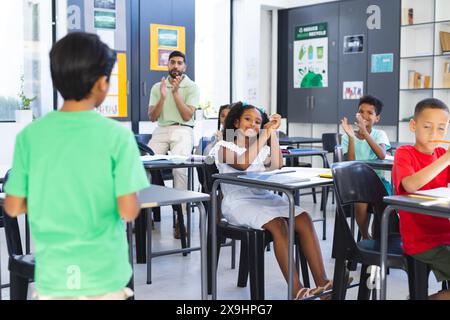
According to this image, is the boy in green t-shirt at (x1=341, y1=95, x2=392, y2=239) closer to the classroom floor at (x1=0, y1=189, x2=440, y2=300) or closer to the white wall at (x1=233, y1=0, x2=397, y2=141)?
the classroom floor at (x1=0, y1=189, x2=440, y2=300)

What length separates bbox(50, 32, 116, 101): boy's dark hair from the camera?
1426mm

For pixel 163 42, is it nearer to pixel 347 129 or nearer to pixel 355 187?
pixel 347 129

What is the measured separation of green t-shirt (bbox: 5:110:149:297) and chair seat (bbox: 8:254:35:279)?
780 mm

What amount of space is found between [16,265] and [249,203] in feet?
3.83

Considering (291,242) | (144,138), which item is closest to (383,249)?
(291,242)

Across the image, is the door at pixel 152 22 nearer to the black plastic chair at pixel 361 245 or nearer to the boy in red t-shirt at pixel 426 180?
the black plastic chair at pixel 361 245

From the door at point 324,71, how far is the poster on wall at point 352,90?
17cm

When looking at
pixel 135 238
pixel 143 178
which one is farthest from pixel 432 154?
pixel 135 238

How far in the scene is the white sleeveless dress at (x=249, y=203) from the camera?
2.84 metres

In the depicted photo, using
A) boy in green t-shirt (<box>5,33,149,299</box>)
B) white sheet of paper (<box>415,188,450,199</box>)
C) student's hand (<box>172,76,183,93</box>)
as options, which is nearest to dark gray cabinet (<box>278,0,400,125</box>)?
student's hand (<box>172,76,183,93</box>)

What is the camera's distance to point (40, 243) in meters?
1.50

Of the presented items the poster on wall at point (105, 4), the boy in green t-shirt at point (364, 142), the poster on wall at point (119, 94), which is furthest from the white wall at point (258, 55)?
the boy in green t-shirt at point (364, 142)
